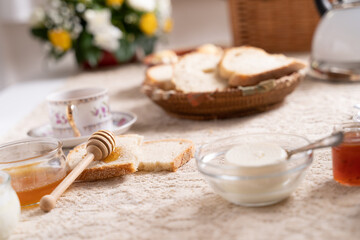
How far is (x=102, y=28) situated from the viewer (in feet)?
6.52

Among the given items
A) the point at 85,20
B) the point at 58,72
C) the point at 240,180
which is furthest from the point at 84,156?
the point at 58,72

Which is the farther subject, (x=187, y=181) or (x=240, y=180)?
(x=187, y=181)

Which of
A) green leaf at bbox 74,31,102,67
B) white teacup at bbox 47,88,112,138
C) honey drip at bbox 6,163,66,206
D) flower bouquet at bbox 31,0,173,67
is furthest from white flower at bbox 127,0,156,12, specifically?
honey drip at bbox 6,163,66,206

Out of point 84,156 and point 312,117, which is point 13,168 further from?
point 312,117

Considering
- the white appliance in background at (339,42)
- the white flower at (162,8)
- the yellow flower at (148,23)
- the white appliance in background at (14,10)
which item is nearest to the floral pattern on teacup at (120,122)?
the white appliance in background at (339,42)

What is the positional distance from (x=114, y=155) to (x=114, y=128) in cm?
26

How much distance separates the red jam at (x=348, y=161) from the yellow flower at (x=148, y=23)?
5.04 ft

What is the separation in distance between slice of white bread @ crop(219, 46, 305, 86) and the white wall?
1.50m

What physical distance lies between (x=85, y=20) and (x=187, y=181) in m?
1.49

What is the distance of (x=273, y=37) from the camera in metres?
2.01

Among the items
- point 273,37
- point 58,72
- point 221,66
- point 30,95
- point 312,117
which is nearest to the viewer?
point 312,117

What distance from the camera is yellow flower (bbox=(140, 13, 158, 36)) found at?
2080 millimetres

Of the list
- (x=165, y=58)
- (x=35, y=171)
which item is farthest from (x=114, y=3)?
(x=35, y=171)

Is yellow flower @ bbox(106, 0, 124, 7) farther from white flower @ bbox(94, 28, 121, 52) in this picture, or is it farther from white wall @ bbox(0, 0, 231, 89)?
white wall @ bbox(0, 0, 231, 89)
